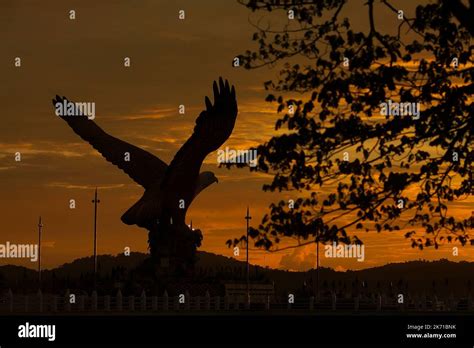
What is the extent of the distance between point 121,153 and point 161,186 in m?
3.67

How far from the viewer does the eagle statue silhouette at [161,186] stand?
58.4m

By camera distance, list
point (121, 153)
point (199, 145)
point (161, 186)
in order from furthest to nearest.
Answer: point (121, 153) < point (161, 186) < point (199, 145)

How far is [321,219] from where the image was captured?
15711 millimetres

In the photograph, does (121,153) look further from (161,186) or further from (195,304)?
(195,304)

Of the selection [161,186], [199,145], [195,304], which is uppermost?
[199,145]

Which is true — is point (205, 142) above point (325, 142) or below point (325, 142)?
above

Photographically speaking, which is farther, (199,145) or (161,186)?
(161,186)


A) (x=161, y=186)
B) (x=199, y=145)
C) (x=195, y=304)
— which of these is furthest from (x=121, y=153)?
(x=195, y=304)

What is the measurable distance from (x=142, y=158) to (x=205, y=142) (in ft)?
27.9

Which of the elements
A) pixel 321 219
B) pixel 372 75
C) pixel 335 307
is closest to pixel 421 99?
pixel 372 75

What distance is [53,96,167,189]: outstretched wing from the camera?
61.6 metres

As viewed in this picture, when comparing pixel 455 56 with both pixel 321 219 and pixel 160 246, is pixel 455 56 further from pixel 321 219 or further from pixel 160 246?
pixel 160 246

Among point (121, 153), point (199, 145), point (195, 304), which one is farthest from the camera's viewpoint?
point (121, 153)

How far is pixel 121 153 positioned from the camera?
6156 cm
